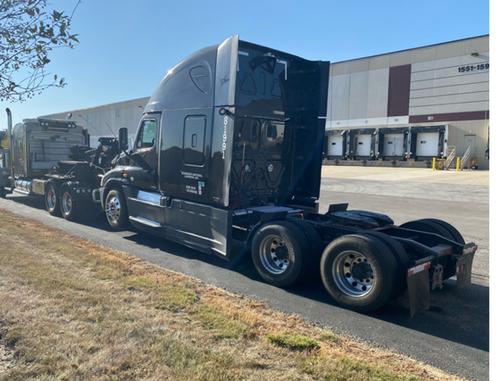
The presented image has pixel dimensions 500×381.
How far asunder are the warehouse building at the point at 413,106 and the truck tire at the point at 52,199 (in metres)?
37.7

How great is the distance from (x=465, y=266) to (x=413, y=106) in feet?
151

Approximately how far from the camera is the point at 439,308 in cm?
555

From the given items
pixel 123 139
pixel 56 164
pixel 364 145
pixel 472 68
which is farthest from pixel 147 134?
pixel 364 145

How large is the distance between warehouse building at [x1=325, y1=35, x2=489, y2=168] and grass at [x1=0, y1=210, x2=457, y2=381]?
40329mm

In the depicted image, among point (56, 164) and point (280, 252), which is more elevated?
point (56, 164)

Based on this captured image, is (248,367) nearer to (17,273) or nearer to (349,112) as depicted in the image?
(17,273)

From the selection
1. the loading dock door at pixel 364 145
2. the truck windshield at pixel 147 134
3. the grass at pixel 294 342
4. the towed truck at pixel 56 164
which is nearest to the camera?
the grass at pixel 294 342

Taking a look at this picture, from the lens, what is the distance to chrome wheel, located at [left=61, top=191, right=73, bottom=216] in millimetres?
11406

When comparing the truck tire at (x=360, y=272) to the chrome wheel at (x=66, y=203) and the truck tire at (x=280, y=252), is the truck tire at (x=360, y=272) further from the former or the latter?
the chrome wheel at (x=66, y=203)

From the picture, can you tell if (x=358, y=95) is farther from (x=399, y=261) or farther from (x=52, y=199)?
(x=399, y=261)

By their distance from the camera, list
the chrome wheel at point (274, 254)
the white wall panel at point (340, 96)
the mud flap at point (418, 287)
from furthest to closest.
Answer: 1. the white wall panel at point (340, 96)
2. the chrome wheel at point (274, 254)
3. the mud flap at point (418, 287)

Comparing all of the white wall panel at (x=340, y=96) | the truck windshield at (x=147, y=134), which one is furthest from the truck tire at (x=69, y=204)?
the white wall panel at (x=340, y=96)

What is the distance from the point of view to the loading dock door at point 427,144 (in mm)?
43694
